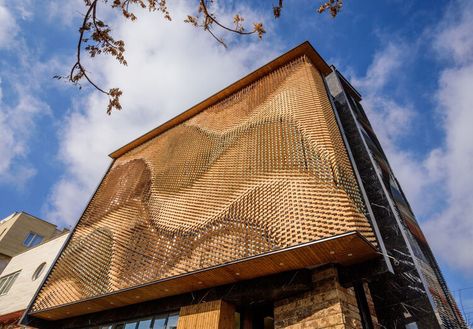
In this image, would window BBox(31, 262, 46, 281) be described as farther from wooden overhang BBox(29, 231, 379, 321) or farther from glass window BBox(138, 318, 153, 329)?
glass window BBox(138, 318, 153, 329)

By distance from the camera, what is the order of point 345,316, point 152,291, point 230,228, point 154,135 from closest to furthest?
point 345,316
point 230,228
point 152,291
point 154,135

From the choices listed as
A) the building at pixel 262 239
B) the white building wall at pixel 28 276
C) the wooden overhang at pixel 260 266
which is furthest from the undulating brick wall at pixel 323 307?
the white building wall at pixel 28 276

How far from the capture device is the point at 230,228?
5660 millimetres

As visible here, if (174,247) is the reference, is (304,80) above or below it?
above

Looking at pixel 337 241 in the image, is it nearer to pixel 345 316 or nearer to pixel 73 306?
pixel 345 316

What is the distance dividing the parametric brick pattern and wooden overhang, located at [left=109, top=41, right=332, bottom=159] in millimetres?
312

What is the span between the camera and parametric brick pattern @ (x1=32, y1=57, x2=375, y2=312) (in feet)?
16.4

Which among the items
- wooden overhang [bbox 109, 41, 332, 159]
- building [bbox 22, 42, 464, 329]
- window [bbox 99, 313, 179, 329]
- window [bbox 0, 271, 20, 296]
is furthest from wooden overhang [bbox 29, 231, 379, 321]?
window [bbox 0, 271, 20, 296]

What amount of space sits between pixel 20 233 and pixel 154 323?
21.8 m

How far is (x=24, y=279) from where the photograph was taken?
13641mm

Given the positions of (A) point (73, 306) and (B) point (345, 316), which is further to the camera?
(A) point (73, 306)

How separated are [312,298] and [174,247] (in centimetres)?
318

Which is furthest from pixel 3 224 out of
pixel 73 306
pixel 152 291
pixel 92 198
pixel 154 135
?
pixel 152 291

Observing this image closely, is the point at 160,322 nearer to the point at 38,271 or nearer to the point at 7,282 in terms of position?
the point at 38,271
